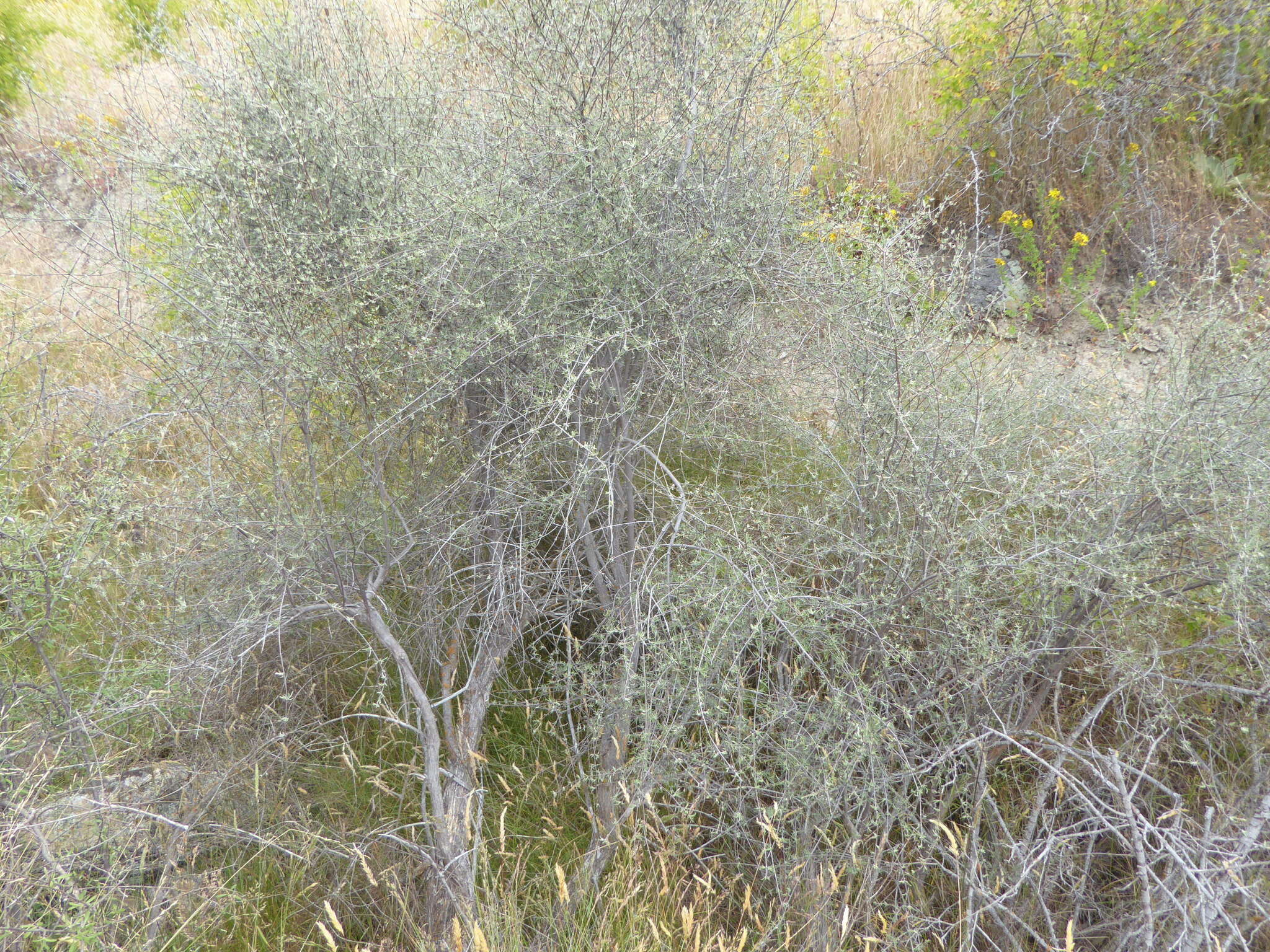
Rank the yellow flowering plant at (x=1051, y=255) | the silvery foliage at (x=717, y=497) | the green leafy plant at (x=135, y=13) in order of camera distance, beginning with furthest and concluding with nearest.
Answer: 1. the green leafy plant at (x=135, y=13)
2. the yellow flowering plant at (x=1051, y=255)
3. the silvery foliage at (x=717, y=497)

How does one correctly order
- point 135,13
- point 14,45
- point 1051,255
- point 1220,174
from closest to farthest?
point 1220,174 → point 1051,255 → point 135,13 → point 14,45

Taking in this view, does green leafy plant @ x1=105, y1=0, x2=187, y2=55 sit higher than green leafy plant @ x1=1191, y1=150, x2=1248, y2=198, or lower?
higher

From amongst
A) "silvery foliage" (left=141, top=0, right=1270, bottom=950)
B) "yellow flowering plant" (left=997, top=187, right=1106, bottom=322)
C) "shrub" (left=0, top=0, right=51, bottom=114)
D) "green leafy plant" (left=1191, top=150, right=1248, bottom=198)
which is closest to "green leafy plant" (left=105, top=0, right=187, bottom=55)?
"shrub" (left=0, top=0, right=51, bottom=114)

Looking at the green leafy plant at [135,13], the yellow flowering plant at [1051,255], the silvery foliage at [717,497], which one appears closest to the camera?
the silvery foliage at [717,497]

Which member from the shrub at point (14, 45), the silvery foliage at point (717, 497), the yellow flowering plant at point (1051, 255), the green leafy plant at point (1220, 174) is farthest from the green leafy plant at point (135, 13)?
the green leafy plant at point (1220, 174)

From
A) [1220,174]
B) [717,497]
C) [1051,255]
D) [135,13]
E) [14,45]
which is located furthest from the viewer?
[14,45]

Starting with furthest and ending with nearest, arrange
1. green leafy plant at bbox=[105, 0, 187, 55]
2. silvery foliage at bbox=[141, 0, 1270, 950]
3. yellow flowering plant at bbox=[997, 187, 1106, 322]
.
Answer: green leafy plant at bbox=[105, 0, 187, 55], yellow flowering plant at bbox=[997, 187, 1106, 322], silvery foliage at bbox=[141, 0, 1270, 950]

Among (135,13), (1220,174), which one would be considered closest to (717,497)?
(1220,174)

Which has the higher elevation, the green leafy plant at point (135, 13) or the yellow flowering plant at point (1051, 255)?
the green leafy plant at point (135, 13)

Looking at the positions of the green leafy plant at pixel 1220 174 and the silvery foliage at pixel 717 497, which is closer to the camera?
the silvery foliage at pixel 717 497

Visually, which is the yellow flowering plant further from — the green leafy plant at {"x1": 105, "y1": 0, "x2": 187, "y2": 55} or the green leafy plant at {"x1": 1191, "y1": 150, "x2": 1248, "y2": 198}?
the green leafy plant at {"x1": 105, "y1": 0, "x2": 187, "y2": 55}

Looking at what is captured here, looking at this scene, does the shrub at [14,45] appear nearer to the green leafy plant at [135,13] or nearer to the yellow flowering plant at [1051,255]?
the green leafy plant at [135,13]

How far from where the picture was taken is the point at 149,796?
8.66 feet

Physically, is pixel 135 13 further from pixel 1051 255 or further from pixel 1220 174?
pixel 1220 174
